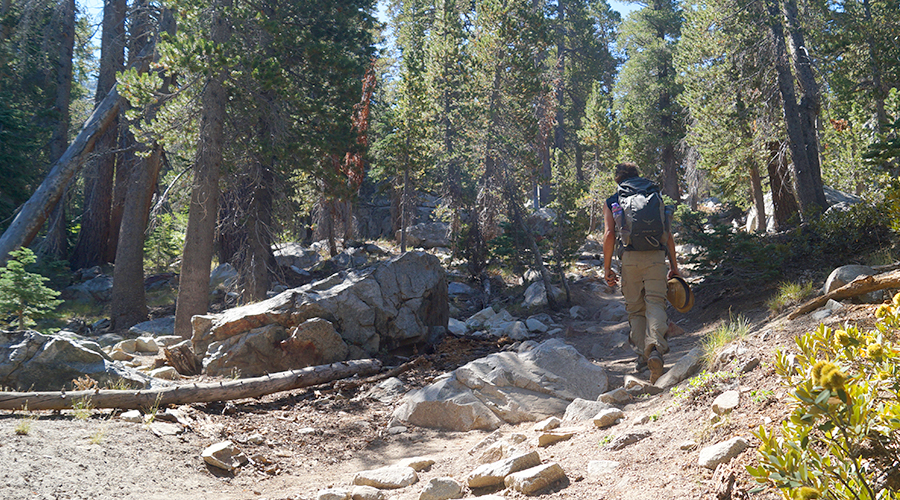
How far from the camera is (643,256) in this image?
566cm

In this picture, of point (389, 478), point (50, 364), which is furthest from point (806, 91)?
point (50, 364)

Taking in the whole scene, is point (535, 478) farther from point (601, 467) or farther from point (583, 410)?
point (583, 410)

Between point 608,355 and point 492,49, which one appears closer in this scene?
point 608,355

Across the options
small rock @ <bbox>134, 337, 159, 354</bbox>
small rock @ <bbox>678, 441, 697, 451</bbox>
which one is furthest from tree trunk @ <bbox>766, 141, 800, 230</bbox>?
small rock @ <bbox>134, 337, 159, 354</bbox>

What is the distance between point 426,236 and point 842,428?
71.5 feet

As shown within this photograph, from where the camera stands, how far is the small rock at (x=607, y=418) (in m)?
4.30

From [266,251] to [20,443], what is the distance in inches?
316

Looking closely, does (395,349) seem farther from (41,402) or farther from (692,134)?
(692,134)

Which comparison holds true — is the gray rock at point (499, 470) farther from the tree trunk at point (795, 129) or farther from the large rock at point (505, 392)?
the tree trunk at point (795, 129)

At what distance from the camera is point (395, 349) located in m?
9.09

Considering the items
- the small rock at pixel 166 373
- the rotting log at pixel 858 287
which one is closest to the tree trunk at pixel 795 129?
the rotting log at pixel 858 287

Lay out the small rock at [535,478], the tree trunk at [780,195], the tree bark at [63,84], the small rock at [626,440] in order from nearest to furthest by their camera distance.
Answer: the small rock at [535,478]
the small rock at [626,440]
the tree trunk at [780,195]
the tree bark at [63,84]

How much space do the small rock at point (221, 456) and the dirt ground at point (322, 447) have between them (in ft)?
0.19

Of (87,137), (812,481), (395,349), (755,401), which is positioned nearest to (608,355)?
(395,349)
